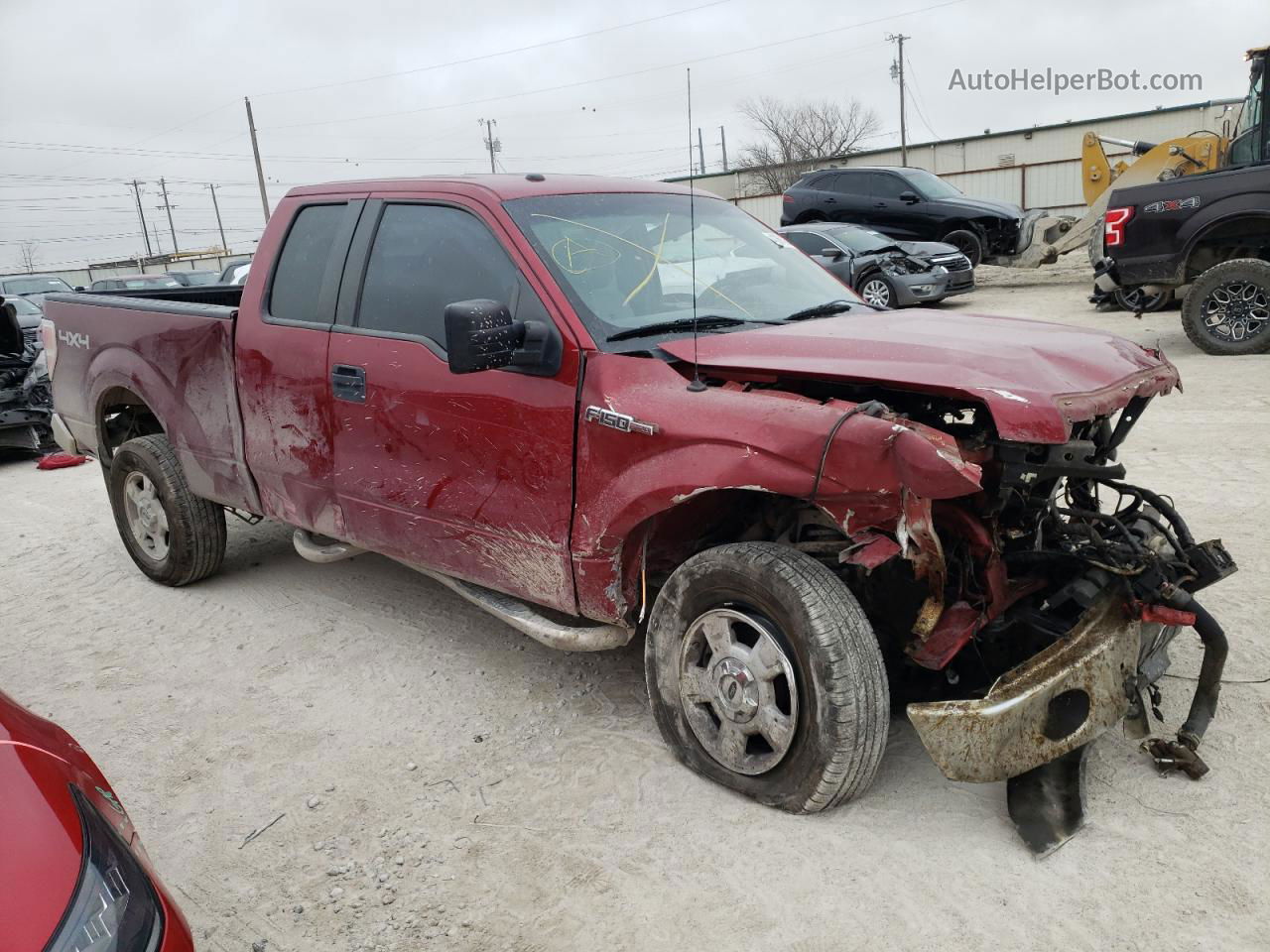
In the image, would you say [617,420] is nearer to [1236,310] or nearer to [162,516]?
[162,516]

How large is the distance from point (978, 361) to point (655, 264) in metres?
1.32

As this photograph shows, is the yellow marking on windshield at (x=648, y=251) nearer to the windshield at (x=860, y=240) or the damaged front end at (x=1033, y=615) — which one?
the damaged front end at (x=1033, y=615)

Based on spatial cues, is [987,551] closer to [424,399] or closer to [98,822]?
[424,399]

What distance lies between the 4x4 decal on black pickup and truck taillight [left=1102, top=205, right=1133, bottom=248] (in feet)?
0.55

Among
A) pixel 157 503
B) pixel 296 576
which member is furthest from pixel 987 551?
pixel 157 503

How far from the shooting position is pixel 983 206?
1691cm

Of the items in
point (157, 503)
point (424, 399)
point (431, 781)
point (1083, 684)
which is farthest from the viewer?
point (157, 503)

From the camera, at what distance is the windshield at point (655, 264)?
135 inches

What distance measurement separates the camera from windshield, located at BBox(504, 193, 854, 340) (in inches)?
135

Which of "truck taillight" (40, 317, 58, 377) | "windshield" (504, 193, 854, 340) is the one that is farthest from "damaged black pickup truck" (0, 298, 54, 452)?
A: "windshield" (504, 193, 854, 340)

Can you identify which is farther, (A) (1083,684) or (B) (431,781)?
(B) (431,781)

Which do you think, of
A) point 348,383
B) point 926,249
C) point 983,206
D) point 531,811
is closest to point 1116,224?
point 926,249

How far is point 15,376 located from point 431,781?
8411 millimetres

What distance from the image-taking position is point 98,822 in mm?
1914
